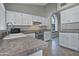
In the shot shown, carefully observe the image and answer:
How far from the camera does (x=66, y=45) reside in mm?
1724

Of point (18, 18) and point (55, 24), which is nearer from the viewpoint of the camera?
point (18, 18)

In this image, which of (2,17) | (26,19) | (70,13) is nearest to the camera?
(2,17)

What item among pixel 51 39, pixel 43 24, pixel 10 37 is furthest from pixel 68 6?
pixel 10 37

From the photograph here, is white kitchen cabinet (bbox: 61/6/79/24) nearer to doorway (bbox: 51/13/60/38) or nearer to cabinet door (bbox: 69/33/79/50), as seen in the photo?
doorway (bbox: 51/13/60/38)

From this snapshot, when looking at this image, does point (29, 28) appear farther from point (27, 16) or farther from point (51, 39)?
point (51, 39)

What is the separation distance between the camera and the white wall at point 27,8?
1368mm

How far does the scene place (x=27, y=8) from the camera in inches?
57.3

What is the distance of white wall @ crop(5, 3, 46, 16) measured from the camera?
137cm

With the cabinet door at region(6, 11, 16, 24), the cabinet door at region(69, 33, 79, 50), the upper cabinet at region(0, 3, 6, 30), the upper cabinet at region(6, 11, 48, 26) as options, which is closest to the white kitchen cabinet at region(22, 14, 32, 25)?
the upper cabinet at region(6, 11, 48, 26)

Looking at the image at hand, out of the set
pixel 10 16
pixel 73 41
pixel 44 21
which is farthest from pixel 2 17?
pixel 73 41

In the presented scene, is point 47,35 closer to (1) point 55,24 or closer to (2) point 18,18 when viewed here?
(1) point 55,24

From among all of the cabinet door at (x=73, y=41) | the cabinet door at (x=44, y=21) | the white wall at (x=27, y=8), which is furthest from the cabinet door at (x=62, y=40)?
the white wall at (x=27, y=8)

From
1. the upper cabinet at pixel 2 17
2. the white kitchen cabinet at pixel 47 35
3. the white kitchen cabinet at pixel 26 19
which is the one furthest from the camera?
the white kitchen cabinet at pixel 47 35

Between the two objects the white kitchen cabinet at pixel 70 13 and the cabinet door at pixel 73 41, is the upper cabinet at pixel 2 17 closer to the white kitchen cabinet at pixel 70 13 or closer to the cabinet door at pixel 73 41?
the white kitchen cabinet at pixel 70 13
